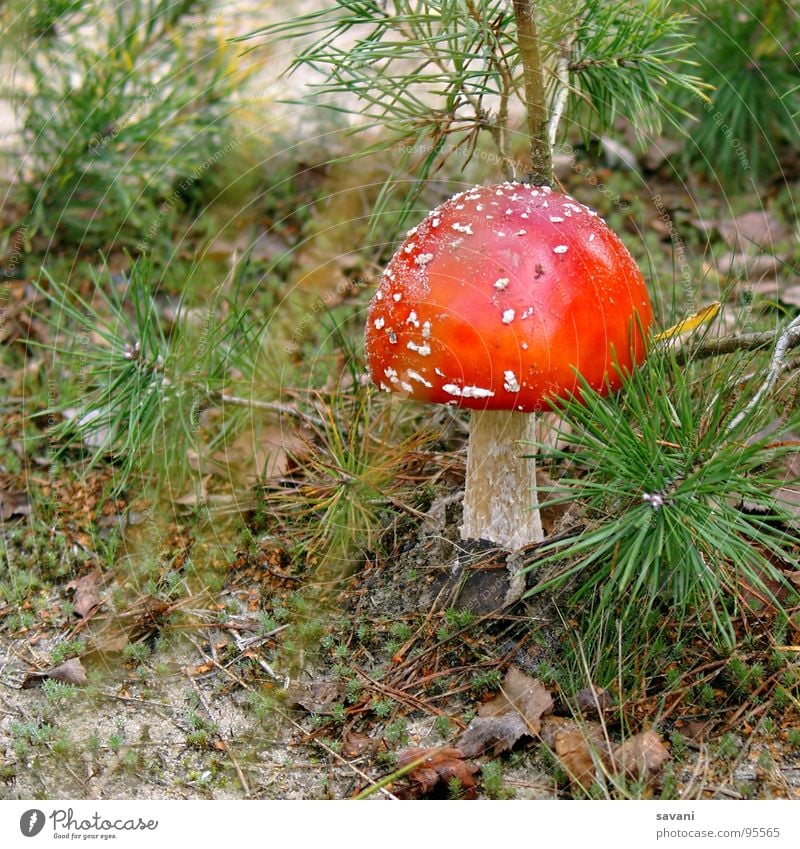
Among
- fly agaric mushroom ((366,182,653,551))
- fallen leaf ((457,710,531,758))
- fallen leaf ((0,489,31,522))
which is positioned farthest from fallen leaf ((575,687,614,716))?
fallen leaf ((0,489,31,522))

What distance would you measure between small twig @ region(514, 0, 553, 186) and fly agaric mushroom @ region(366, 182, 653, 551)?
139 mm

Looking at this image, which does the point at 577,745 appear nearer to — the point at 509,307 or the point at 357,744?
the point at 357,744

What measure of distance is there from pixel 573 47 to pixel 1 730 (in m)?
2.33

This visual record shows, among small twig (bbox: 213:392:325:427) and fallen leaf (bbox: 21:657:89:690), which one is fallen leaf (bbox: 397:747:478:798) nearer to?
fallen leaf (bbox: 21:657:89:690)

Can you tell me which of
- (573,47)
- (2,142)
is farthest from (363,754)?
(2,142)

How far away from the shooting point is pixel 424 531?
2570 millimetres

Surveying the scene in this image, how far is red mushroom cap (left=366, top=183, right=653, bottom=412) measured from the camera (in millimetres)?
1962

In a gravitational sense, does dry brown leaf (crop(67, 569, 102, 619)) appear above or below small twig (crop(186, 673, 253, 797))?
above

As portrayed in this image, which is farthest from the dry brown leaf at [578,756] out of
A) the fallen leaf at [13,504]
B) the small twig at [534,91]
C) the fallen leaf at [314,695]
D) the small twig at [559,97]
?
the fallen leaf at [13,504]

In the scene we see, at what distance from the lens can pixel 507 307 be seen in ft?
6.45

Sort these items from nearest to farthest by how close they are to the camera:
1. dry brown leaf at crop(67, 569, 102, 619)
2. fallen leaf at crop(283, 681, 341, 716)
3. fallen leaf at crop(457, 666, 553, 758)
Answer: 1. fallen leaf at crop(457, 666, 553, 758)
2. fallen leaf at crop(283, 681, 341, 716)
3. dry brown leaf at crop(67, 569, 102, 619)

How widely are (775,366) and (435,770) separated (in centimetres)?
121
